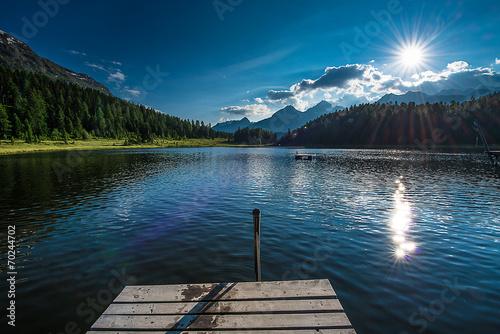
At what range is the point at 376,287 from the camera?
8961 millimetres

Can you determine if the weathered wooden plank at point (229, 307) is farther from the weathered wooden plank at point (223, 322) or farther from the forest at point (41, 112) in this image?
the forest at point (41, 112)

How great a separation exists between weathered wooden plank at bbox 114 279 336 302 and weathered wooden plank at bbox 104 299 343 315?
0.65 ft

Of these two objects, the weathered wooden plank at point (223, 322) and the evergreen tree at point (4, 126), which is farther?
the evergreen tree at point (4, 126)

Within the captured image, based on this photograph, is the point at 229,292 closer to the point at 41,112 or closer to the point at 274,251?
the point at 274,251

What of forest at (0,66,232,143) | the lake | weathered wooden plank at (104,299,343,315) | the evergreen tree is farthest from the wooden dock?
the evergreen tree

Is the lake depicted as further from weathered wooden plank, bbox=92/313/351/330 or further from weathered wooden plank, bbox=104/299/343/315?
weathered wooden plank, bbox=92/313/351/330

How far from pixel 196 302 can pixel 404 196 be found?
90.3 feet

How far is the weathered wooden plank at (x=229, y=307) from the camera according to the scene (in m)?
5.65

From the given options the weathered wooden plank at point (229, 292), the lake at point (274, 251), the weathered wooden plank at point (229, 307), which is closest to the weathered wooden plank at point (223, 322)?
the weathered wooden plank at point (229, 307)

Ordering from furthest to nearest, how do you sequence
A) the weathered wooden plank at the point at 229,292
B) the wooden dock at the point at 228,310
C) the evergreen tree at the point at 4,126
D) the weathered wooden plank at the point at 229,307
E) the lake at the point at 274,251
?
the evergreen tree at the point at 4,126
the lake at the point at 274,251
the weathered wooden plank at the point at 229,292
the weathered wooden plank at the point at 229,307
the wooden dock at the point at 228,310

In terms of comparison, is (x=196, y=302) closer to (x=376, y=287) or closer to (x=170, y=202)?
(x=376, y=287)

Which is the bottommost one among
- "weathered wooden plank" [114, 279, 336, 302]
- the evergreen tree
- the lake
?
the lake

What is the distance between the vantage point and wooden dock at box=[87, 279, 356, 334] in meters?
5.09

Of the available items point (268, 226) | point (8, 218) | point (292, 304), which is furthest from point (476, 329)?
point (8, 218)
